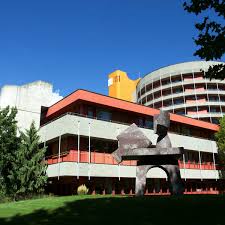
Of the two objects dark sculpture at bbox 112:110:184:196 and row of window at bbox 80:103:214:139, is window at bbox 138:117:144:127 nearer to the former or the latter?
row of window at bbox 80:103:214:139

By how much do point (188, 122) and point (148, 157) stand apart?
28082 mm

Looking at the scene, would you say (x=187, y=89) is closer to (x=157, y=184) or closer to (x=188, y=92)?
(x=188, y=92)

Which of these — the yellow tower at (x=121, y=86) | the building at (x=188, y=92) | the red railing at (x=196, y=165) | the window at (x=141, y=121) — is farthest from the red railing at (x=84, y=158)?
the yellow tower at (x=121, y=86)

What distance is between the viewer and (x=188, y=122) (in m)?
46.0

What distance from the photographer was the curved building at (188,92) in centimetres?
6756

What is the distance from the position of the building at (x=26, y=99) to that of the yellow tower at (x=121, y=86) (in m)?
52.9

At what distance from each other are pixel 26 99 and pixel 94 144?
918 cm

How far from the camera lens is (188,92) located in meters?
69.0

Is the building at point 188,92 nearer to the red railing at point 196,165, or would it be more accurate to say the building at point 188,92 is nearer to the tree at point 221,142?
the tree at point 221,142

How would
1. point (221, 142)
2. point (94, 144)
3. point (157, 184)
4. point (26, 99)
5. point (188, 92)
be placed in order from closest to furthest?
1. point (94, 144)
2. point (26, 99)
3. point (157, 184)
4. point (221, 142)
5. point (188, 92)

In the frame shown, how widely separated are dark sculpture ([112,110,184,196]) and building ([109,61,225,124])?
161 ft

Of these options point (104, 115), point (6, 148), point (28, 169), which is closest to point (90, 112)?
point (104, 115)

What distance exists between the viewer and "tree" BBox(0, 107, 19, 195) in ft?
97.8

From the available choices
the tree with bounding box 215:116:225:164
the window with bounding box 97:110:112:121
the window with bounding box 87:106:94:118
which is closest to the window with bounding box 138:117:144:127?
the window with bounding box 97:110:112:121
